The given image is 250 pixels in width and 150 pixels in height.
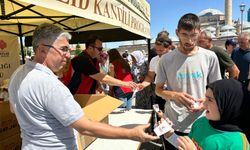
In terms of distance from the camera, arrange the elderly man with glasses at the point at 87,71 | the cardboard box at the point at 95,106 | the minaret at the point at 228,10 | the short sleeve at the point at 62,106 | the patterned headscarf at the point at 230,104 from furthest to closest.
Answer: the minaret at the point at 228,10
the elderly man with glasses at the point at 87,71
the cardboard box at the point at 95,106
the patterned headscarf at the point at 230,104
the short sleeve at the point at 62,106

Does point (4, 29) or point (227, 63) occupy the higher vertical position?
point (4, 29)

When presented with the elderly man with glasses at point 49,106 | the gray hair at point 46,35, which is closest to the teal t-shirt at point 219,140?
the elderly man with glasses at point 49,106

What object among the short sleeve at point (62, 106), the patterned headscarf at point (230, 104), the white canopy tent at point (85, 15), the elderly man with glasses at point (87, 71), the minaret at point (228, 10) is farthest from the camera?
the minaret at point (228, 10)

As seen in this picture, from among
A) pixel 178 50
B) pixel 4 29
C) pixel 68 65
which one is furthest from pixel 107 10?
pixel 4 29

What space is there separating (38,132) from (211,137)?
97 cm

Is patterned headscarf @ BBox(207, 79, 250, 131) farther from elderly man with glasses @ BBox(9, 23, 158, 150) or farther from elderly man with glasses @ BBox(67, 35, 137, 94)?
elderly man with glasses @ BBox(67, 35, 137, 94)

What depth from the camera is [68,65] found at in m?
3.12

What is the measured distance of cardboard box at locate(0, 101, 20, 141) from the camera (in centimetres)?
223

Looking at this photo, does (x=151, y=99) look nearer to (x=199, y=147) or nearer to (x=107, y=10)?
(x=107, y=10)

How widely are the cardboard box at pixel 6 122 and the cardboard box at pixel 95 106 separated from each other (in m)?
0.60

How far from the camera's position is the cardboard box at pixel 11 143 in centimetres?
223

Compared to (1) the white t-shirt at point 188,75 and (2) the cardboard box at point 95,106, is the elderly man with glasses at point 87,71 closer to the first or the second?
(2) the cardboard box at point 95,106

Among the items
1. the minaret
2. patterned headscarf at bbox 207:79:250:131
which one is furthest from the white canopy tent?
the minaret

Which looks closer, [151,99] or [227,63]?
[227,63]
